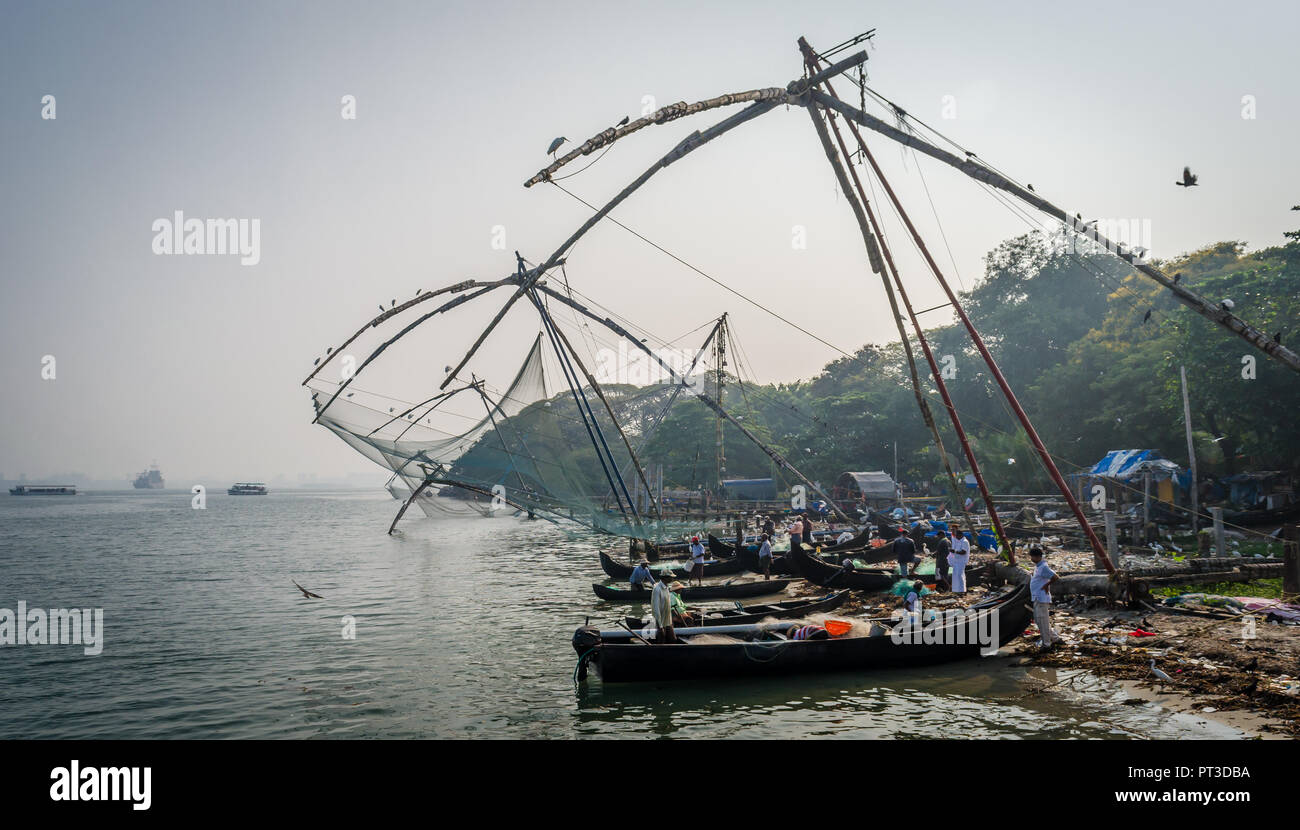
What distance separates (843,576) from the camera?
19938 millimetres

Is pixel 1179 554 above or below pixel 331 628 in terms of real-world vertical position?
above

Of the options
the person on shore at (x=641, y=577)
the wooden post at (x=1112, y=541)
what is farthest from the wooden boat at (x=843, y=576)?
the wooden post at (x=1112, y=541)

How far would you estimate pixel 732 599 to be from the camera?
2170 centimetres

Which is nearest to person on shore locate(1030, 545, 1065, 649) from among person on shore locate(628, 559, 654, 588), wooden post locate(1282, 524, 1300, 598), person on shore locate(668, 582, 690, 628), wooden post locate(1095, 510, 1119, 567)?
wooden post locate(1095, 510, 1119, 567)

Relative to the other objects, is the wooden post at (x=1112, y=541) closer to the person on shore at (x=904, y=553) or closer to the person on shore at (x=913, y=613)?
the person on shore at (x=904, y=553)

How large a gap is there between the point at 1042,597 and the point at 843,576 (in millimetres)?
7250

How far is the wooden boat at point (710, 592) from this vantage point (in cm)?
2144

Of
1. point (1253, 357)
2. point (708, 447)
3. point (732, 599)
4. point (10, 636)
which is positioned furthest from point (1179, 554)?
point (708, 447)

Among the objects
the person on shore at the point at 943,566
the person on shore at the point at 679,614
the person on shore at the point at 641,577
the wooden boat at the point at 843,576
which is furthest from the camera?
the person on shore at the point at 641,577

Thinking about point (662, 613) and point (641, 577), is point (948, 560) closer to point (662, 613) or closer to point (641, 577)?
point (641, 577)

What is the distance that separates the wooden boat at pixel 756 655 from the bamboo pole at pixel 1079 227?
5822 millimetres

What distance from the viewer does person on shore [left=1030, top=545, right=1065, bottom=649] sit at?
1279cm

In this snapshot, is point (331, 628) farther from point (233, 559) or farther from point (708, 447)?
point (708, 447)
